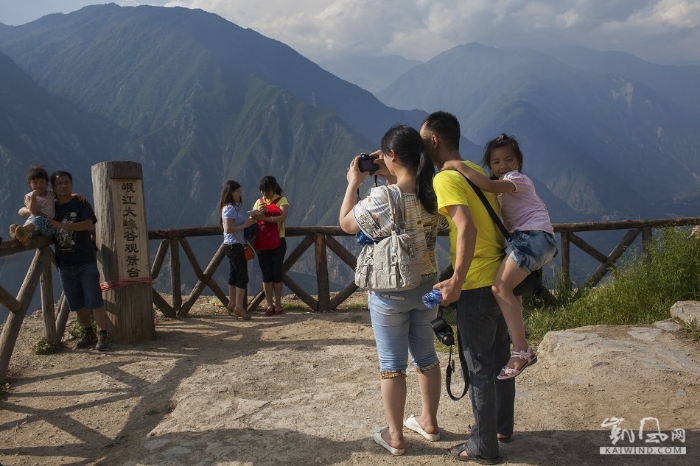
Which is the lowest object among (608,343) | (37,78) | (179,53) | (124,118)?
(608,343)

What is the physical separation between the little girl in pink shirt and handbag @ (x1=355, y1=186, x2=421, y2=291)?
1.27 ft

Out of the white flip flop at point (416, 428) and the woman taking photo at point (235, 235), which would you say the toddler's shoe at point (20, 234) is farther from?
the white flip flop at point (416, 428)

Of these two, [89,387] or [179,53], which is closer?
[89,387]

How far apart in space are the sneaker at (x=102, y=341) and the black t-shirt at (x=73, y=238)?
76 cm

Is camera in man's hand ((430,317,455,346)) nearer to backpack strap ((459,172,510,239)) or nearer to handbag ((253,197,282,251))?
backpack strap ((459,172,510,239))

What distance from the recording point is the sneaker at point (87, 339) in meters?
5.93

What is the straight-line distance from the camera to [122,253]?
6.00m

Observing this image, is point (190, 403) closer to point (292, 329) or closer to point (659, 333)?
point (292, 329)

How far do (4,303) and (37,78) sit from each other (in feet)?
543

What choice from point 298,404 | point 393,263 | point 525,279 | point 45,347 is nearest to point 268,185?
point 45,347

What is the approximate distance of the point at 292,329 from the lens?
22.1ft

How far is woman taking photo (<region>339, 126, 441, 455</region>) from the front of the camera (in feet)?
9.34

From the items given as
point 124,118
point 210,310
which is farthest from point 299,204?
point 210,310

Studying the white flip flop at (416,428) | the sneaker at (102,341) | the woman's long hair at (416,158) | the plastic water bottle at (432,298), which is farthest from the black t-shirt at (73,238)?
the plastic water bottle at (432,298)
